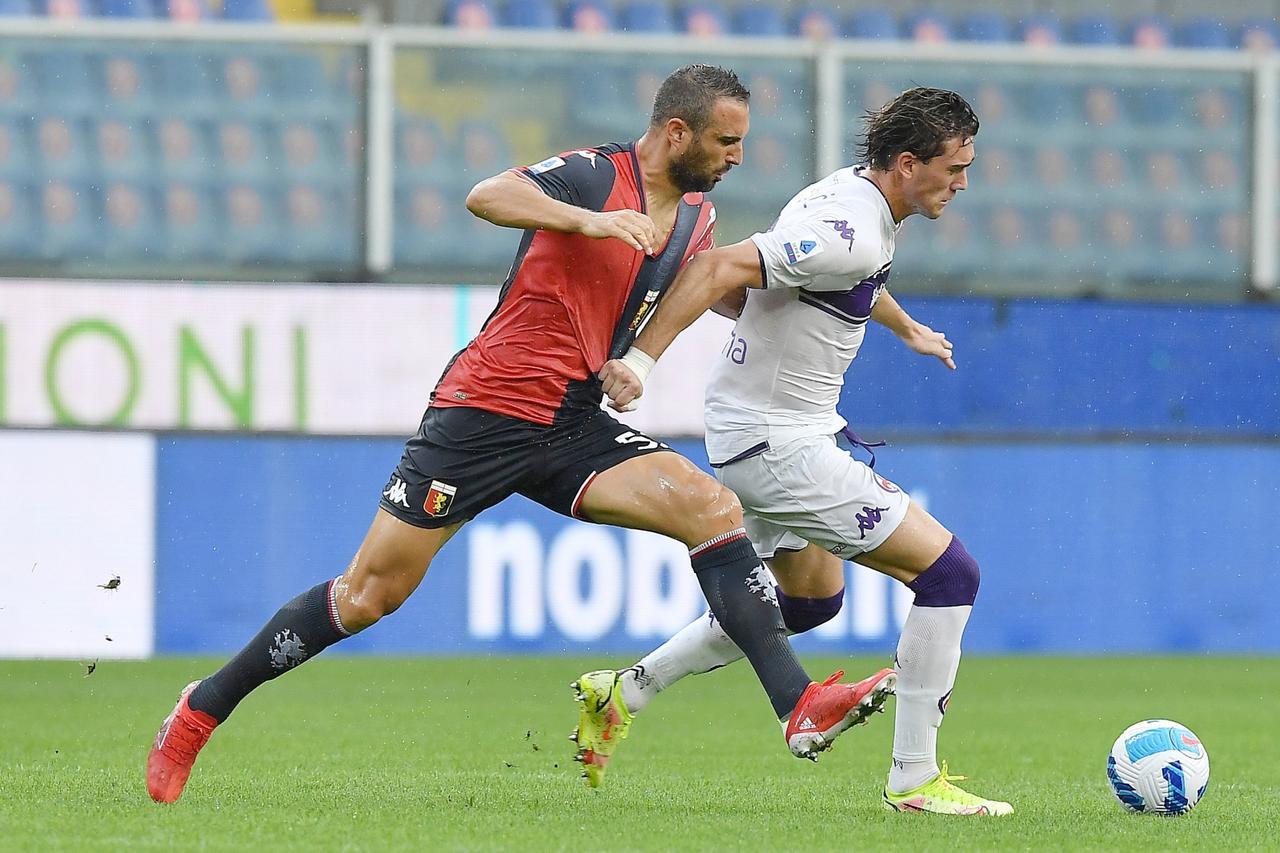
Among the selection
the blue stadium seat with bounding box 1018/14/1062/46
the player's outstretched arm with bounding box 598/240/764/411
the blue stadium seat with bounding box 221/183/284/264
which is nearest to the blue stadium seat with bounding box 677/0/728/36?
the blue stadium seat with bounding box 1018/14/1062/46

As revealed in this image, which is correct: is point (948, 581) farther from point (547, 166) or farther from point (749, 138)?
point (749, 138)

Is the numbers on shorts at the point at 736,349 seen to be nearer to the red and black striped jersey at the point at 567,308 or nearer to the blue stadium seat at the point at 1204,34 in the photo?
the red and black striped jersey at the point at 567,308

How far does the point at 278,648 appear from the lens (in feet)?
18.8

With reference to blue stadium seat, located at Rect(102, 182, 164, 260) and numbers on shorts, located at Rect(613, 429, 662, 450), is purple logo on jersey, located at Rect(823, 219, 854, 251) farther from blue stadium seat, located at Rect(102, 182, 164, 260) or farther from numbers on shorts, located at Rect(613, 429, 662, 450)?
blue stadium seat, located at Rect(102, 182, 164, 260)

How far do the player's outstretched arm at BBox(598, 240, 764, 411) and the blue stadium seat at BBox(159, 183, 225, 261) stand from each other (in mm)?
6969

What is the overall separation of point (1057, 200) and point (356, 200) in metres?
4.41

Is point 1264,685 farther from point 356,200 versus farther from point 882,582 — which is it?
point 356,200

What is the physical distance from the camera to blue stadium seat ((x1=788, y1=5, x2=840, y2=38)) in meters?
14.1

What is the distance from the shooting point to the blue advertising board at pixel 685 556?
11.2 metres

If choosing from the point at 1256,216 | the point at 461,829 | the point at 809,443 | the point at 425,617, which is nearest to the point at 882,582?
the point at 425,617

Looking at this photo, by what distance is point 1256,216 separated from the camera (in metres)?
13.0

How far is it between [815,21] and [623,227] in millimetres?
9296

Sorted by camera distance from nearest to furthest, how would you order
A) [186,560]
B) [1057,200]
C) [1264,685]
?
[1264,685], [186,560], [1057,200]

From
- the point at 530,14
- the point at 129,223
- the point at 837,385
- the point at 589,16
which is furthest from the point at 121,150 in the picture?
the point at 837,385
